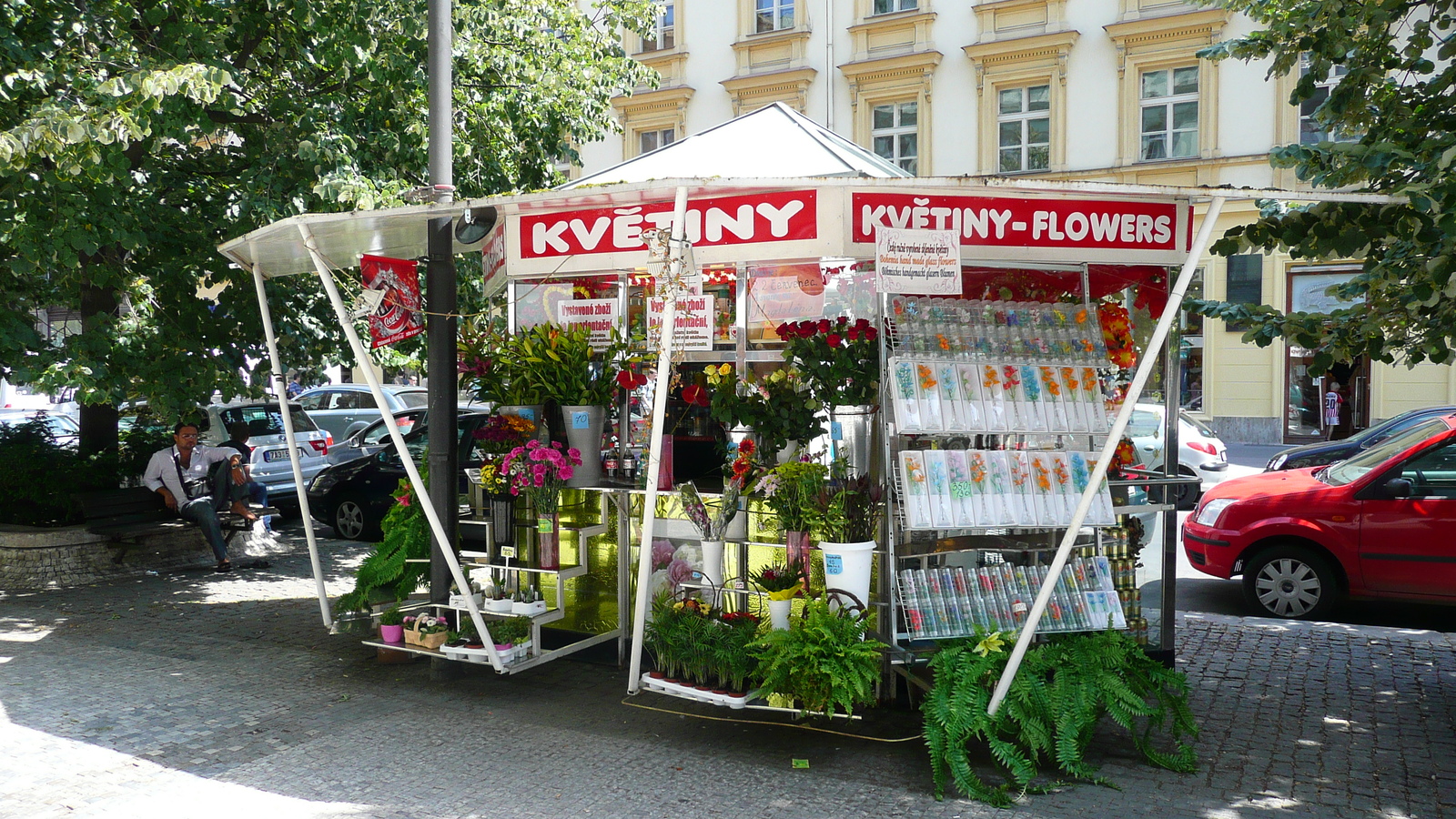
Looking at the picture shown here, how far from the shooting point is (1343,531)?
782 centimetres

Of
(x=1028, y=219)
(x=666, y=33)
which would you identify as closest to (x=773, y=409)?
(x=1028, y=219)

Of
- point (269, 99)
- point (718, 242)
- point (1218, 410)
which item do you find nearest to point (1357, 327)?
point (718, 242)

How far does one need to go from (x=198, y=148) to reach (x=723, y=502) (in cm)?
676

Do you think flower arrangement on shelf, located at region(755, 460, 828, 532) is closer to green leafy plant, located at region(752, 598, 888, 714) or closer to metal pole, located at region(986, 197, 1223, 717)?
green leafy plant, located at region(752, 598, 888, 714)

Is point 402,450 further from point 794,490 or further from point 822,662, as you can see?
point 822,662

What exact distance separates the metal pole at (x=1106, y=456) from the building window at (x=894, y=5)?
20.6 meters

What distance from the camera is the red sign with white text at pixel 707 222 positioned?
17.8 feet

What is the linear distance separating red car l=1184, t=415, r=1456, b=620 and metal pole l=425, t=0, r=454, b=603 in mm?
5976

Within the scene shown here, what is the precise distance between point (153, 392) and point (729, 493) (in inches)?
209

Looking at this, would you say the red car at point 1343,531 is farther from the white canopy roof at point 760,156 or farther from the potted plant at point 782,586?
the potted plant at point 782,586

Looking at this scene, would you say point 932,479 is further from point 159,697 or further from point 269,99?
point 269,99

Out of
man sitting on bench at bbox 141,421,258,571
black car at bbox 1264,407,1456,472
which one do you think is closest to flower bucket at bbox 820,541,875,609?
man sitting on bench at bbox 141,421,258,571

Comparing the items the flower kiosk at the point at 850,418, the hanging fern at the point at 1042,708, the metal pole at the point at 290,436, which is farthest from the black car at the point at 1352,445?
the metal pole at the point at 290,436

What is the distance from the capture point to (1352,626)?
7898 mm
